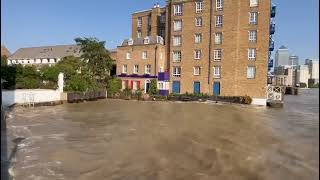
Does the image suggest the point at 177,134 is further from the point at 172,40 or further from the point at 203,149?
the point at 172,40

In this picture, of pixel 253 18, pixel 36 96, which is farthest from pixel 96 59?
pixel 253 18

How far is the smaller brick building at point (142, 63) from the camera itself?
4550 centimetres

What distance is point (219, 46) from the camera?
4147 cm

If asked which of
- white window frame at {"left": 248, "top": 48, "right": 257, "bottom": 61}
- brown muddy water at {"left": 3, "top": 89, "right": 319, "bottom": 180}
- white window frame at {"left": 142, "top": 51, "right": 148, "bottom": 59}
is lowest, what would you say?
brown muddy water at {"left": 3, "top": 89, "right": 319, "bottom": 180}

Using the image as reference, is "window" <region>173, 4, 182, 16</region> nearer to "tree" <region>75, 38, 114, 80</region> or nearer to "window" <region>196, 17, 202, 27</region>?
"window" <region>196, 17, 202, 27</region>

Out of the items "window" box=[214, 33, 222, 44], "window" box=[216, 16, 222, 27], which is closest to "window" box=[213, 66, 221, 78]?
"window" box=[214, 33, 222, 44]

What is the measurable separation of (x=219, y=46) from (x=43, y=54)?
5377cm

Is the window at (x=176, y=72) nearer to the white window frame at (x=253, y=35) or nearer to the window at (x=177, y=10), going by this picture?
the window at (x=177, y=10)

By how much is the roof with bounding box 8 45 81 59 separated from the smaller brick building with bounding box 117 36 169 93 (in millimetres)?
27986

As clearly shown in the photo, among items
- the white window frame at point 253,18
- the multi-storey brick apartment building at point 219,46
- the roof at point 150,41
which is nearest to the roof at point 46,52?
the roof at point 150,41

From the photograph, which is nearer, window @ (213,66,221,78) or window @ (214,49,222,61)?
window @ (214,49,222,61)

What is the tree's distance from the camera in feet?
158

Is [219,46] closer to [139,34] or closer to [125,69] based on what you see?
[125,69]

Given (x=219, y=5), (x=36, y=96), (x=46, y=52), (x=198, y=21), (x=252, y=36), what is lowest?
(x=36, y=96)
